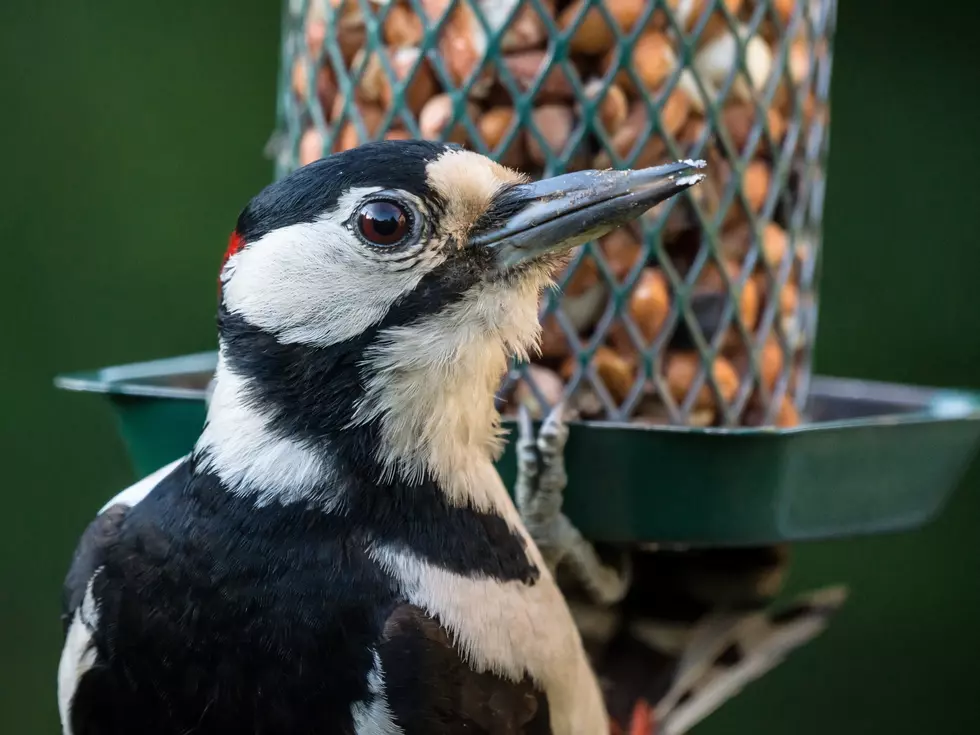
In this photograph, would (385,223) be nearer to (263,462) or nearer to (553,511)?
(263,462)

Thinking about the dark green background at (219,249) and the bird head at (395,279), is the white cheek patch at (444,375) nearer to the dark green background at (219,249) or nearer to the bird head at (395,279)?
the bird head at (395,279)

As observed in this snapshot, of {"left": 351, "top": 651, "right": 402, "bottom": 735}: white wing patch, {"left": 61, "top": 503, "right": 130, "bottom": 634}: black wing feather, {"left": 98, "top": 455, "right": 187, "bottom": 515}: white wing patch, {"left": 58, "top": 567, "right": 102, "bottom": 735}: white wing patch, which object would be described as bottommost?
{"left": 351, "top": 651, "right": 402, "bottom": 735}: white wing patch

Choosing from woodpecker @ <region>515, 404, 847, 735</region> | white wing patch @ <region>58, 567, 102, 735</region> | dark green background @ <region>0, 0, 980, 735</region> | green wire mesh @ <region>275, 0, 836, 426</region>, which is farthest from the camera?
dark green background @ <region>0, 0, 980, 735</region>

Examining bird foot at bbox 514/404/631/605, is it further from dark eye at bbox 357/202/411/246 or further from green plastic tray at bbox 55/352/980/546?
dark eye at bbox 357/202/411/246

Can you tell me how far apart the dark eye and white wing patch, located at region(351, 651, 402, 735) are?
43 centimetres

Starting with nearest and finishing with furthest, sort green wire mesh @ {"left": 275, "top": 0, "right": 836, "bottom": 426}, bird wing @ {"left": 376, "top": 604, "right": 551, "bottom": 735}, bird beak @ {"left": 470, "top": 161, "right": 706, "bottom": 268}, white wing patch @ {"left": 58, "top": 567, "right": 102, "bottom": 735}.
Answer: bird beak @ {"left": 470, "top": 161, "right": 706, "bottom": 268}
bird wing @ {"left": 376, "top": 604, "right": 551, "bottom": 735}
white wing patch @ {"left": 58, "top": 567, "right": 102, "bottom": 735}
green wire mesh @ {"left": 275, "top": 0, "right": 836, "bottom": 426}

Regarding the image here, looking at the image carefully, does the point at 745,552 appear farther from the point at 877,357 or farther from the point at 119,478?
the point at 119,478

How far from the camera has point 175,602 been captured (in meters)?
1.38

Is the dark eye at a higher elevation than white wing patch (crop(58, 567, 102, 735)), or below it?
higher

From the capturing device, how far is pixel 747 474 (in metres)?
1.46

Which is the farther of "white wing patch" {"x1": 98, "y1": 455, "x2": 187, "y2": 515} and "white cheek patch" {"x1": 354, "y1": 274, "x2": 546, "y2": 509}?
"white wing patch" {"x1": 98, "y1": 455, "x2": 187, "y2": 515}

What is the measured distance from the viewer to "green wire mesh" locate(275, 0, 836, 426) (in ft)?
5.15

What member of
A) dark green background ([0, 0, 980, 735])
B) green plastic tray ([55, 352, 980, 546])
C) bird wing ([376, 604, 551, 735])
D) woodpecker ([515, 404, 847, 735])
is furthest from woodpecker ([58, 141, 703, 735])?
dark green background ([0, 0, 980, 735])

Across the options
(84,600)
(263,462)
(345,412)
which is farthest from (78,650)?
(345,412)
